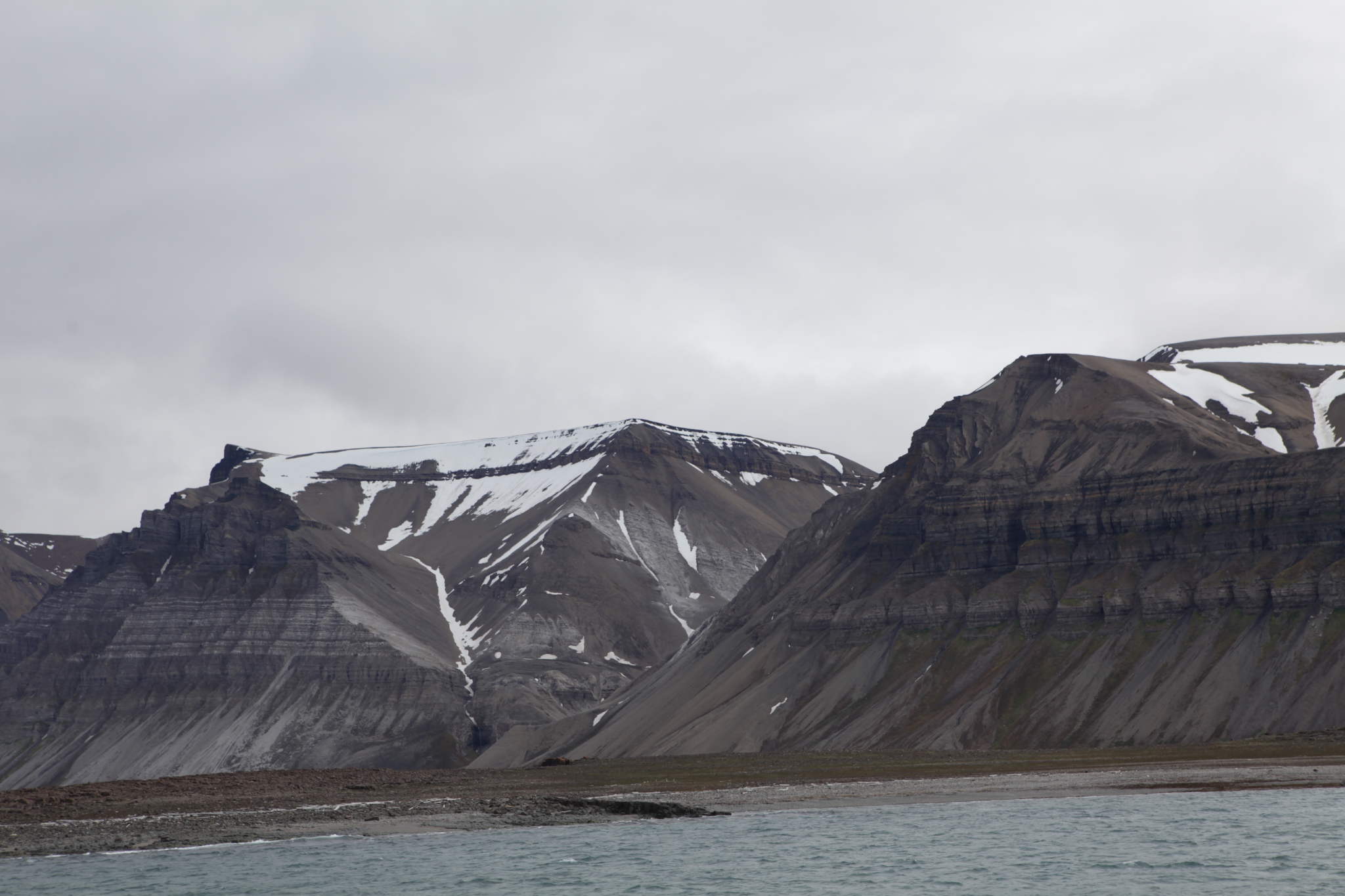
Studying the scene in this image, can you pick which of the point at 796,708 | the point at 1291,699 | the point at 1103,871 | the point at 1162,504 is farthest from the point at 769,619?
the point at 1103,871

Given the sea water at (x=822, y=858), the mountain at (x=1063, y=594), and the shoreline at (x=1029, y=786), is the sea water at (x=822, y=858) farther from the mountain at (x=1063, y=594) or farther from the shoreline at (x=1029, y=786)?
the mountain at (x=1063, y=594)

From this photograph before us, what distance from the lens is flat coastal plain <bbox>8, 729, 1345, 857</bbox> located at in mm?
74938

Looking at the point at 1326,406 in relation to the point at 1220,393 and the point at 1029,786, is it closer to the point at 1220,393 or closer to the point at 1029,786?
the point at 1220,393

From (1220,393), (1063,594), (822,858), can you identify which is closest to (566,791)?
(822,858)

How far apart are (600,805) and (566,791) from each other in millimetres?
13501

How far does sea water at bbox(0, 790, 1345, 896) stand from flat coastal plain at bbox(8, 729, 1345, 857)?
16.0 feet

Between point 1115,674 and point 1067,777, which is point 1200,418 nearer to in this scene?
point 1115,674

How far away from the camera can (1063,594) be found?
510 feet

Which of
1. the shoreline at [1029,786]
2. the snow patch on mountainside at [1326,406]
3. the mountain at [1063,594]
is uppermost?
the snow patch on mountainside at [1326,406]

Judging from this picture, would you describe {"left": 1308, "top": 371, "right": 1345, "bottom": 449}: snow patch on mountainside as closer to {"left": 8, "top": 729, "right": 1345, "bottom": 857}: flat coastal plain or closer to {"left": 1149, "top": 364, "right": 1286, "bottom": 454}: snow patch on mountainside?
{"left": 1149, "top": 364, "right": 1286, "bottom": 454}: snow patch on mountainside

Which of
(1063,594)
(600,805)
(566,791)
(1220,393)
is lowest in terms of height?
(566,791)

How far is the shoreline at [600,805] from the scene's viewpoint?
71500mm

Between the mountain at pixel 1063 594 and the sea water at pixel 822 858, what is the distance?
5589 cm

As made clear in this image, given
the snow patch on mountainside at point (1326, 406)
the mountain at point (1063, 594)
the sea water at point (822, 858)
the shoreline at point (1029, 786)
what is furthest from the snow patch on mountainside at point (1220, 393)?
the sea water at point (822, 858)
